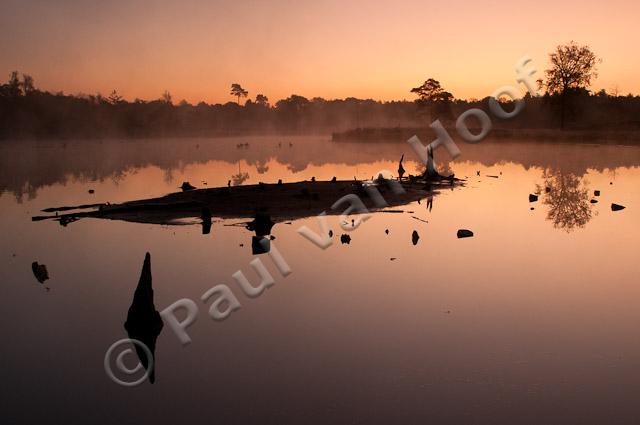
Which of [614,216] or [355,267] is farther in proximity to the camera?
[614,216]

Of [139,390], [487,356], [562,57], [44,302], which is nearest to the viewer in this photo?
[139,390]

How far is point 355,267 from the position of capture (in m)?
15.9

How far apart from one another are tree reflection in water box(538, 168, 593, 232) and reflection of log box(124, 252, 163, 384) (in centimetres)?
1617

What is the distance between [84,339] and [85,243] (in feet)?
32.5

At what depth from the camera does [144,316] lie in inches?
443

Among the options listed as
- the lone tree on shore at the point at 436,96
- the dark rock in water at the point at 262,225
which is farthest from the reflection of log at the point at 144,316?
the lone tree on shore at the point at 436,96

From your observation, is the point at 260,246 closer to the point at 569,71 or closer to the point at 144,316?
the point at 144,316

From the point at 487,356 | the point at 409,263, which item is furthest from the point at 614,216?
the point at 487,356

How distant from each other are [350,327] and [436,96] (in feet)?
420

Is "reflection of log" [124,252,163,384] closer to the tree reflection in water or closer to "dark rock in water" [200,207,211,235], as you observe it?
"dark rock in water" [200,207,211,235]

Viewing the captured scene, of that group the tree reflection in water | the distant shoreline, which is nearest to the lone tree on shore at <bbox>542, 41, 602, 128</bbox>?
the distant shoreline

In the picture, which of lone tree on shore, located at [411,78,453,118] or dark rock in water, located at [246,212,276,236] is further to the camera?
lone tree on shore, located at [411,78,453,118]

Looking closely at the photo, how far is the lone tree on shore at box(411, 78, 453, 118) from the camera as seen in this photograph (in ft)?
433

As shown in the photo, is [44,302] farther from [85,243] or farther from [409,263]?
[409,263]
